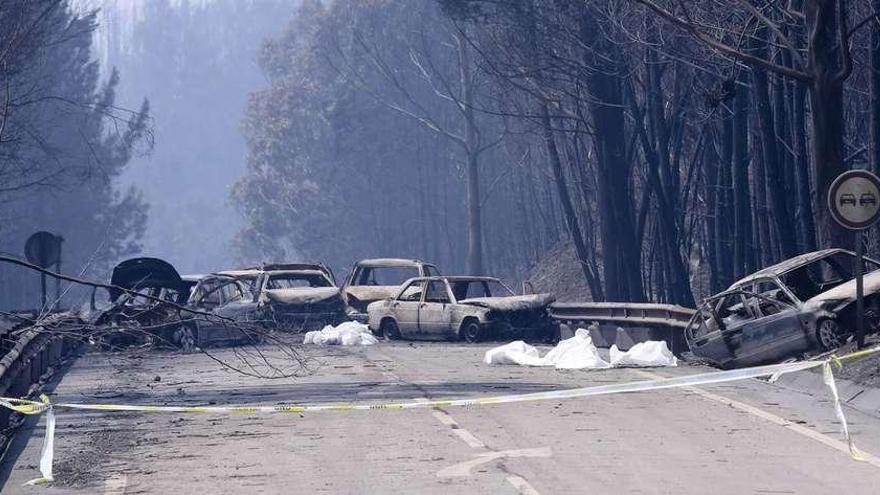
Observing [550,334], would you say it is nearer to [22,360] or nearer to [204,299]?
[204,299]

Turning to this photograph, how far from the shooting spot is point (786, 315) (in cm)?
1912

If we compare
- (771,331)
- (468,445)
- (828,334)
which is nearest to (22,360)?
(468,445)

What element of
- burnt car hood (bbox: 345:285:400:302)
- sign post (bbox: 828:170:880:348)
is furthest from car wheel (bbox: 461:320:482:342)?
sign post (bbox: 828:170:880:348)

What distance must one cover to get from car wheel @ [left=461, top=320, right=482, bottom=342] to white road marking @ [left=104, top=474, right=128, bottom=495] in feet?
57.3

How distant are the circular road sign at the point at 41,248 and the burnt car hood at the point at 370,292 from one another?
6974 mm

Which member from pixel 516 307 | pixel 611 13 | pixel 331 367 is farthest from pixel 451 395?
pixel 611 13

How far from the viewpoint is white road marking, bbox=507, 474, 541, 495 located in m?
9.87

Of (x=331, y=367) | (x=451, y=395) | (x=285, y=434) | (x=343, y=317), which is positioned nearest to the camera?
(x=285, y=434)

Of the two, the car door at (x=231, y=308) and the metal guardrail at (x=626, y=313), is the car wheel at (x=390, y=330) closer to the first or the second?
the car door at (x=231, y=308)

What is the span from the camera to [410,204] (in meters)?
83.9

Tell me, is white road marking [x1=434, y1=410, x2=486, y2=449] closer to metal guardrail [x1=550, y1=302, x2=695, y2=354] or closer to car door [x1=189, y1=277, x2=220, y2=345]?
metal guardrail [x1=550, y1=302, x2=695, y2=354]

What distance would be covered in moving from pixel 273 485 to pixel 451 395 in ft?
23.0

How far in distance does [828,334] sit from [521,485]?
9386mm

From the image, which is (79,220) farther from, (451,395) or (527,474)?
(527,474)
